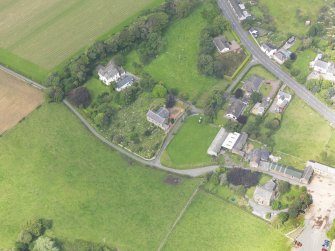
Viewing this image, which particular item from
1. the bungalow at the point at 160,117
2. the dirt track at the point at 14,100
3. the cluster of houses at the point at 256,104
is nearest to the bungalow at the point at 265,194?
the cluster of houses at the point at 256,104

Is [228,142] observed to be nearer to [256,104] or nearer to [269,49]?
[256,104]

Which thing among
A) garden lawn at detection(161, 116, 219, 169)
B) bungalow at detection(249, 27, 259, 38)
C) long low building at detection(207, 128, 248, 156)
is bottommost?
garden lawn at detection(161, 116, 219, 169)

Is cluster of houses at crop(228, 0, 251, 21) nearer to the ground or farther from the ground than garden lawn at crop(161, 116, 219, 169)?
farther from the ground

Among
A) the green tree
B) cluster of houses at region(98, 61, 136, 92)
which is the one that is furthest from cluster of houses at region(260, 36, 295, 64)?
the green tree

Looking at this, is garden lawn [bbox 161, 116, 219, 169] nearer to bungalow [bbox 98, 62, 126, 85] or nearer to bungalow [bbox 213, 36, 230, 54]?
bungalow [bbox 98, 62, 126, 85]

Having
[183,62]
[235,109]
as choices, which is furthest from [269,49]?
[235,109]

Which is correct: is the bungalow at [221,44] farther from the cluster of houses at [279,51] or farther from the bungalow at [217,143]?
the bungalow at [217,143]

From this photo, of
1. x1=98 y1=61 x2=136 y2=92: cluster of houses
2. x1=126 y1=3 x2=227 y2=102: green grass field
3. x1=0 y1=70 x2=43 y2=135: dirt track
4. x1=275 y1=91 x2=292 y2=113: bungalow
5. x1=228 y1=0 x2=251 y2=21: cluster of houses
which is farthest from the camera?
x1=228 y1=0 x2=251 y2=21: cluster of houses
